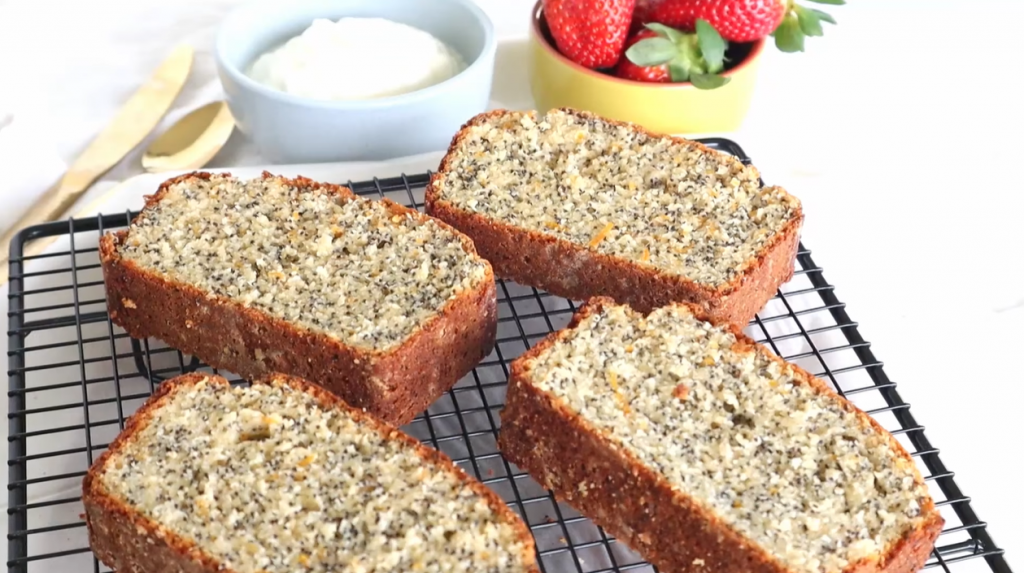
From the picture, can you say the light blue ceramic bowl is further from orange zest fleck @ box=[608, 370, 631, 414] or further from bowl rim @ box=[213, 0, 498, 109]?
orange zest fleck @ box=[608, 370, 631, 414]

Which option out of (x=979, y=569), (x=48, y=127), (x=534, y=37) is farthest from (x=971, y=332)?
(x=48, y=127)

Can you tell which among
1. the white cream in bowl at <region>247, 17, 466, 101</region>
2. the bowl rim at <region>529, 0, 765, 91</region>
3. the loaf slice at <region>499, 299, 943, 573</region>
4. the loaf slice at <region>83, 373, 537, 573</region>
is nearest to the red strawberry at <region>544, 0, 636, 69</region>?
the bowl rim at <region>529, 0, 765, 91</region>

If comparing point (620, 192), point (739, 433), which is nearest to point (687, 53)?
point (620, 192)

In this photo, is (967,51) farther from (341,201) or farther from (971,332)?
(341,201)

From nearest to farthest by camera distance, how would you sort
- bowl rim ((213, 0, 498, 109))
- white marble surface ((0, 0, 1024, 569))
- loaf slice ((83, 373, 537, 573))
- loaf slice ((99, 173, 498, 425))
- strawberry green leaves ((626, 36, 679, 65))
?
loaf slice ((83, 373, 537, 573))
loaf slice ((99, 173, 498, 425))
white marble surface ((0, 0, 1024, 569))
bowl rim ((213, 0, 498, 109))
strawberry green leaves ((626, 36, 679, 65))

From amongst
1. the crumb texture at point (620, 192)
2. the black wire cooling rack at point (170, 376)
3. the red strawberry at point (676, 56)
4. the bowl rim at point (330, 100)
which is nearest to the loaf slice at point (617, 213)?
the crumb texture at point (620, 192)
